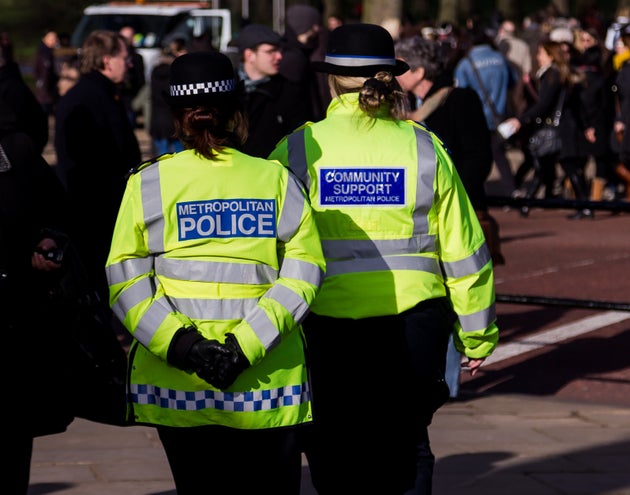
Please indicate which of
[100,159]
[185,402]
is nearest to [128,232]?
[185,402]

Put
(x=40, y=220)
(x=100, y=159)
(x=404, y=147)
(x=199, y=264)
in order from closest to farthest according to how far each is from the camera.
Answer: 1. (x=199, y=264)
2. (x=404, y=147)
3. (x=40, y=220)
4. (x=100, y=159)

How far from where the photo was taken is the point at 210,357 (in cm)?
375

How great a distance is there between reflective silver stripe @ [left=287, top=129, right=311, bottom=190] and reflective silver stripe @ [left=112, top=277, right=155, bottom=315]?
65 centimetres

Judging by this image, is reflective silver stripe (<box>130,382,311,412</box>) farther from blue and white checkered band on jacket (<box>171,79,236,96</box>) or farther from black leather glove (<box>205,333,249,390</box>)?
blue and white checkered band on jacket (<box>171,79,236,96</box>)

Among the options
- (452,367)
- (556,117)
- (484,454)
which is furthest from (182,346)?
(556,117)

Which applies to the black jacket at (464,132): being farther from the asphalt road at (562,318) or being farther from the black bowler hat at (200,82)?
the black bowler hat at (200,82)

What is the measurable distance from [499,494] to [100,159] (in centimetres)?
293

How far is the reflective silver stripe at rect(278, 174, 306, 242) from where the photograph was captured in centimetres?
389

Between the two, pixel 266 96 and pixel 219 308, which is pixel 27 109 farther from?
pixel 219 308

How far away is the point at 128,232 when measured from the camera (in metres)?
3.89

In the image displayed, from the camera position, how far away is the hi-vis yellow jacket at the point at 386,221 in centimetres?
431

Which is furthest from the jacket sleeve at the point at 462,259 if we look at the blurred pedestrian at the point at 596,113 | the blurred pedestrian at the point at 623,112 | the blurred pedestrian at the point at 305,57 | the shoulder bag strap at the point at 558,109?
the blurred pedestrian at the point at 596,113

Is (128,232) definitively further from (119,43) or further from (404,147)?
(119,43)

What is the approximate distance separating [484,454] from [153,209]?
280 centimetres
